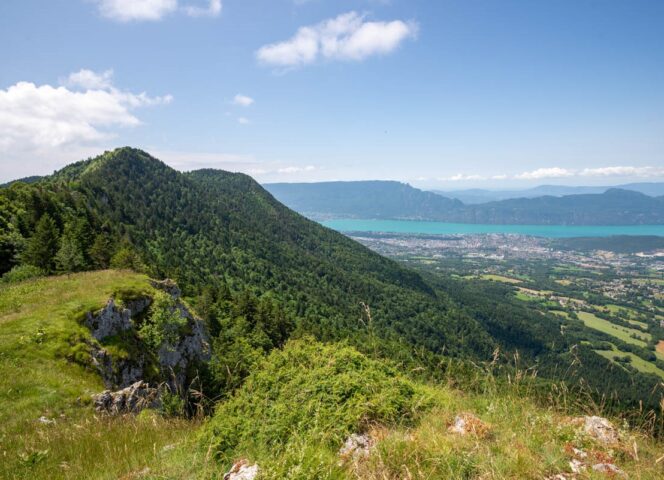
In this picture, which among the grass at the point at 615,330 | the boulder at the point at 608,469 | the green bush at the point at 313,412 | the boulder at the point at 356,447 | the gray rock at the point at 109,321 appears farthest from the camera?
the grass at the point at 615,330

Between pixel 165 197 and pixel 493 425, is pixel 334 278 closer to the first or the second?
pixel 165 197

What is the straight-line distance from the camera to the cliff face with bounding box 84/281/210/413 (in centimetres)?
1756

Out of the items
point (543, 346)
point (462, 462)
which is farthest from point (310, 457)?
point (543, 346)

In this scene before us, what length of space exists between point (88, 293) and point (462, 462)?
24.8m

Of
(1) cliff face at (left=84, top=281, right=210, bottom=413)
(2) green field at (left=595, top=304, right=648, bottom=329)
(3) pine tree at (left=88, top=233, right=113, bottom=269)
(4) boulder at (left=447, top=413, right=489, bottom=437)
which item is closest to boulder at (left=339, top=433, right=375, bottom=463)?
(4) boulder at (left=447, top=413, right=489, bottom=437)

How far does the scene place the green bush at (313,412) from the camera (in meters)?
5.09

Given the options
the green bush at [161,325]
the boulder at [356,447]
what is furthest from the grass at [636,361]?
the boulder at [356,447]

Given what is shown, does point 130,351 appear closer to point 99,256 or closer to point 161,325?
point 161,325

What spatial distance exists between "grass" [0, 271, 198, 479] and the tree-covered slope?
1316 cm

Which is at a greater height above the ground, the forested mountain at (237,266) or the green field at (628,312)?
the forested mountain at (237,266)

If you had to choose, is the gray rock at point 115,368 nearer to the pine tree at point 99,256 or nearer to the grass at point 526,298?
the pine tree at point 99,256

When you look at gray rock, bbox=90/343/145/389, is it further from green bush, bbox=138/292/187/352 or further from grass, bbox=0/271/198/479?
green bush, bbox=138/292/187/352

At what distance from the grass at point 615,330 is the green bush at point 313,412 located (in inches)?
6688

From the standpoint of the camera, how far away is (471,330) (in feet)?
385
